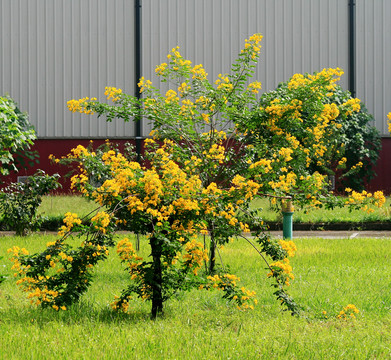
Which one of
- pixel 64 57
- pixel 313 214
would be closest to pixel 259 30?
pixel 64 57

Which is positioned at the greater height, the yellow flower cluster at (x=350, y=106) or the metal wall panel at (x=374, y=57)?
the metal wall panel at (x=374, y=57)

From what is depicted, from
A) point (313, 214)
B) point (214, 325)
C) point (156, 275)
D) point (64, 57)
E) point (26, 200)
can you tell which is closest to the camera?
point (214, 325)

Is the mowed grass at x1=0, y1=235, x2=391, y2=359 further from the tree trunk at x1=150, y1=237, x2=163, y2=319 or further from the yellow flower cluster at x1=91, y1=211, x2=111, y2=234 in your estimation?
the yellow flower cluster at x1=91, y1=211, x2=111, y2=234

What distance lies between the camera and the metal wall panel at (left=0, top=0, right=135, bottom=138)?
22250 mm

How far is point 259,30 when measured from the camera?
2225cm

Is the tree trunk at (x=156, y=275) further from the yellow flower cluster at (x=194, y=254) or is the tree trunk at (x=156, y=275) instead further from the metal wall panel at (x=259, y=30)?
the metal wall panel at (x=259, y=30)

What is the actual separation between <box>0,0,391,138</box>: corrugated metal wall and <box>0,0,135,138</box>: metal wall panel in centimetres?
3

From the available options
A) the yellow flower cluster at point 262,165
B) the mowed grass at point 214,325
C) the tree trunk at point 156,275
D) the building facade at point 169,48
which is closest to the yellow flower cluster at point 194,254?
the tree trunk at point 156,275

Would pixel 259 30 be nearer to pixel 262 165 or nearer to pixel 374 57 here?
pixel 374 57

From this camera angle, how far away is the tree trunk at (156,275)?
5.84 meters

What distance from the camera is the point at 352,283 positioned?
7637 millimetres

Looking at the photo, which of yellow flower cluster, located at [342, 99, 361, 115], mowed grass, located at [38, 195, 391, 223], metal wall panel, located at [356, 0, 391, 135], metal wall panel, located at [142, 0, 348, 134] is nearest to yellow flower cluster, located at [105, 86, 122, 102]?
yellow flower cluster, located at [342, 99, 361, 115]

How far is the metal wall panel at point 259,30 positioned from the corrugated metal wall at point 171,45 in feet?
0.11

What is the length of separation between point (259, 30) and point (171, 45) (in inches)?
116
